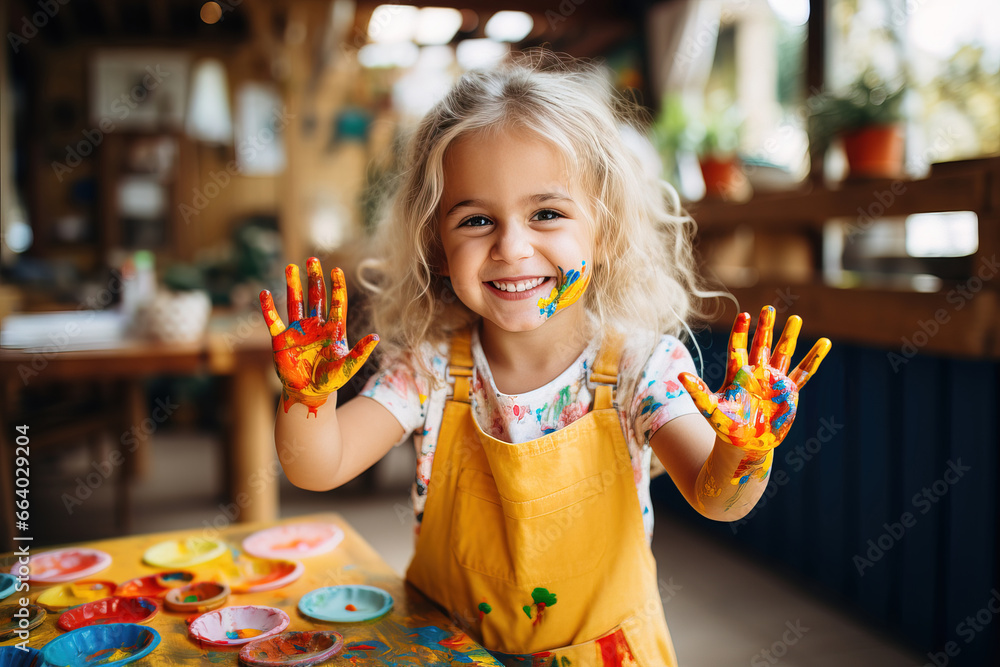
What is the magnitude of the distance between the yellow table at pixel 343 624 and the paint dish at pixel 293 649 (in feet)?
0.04

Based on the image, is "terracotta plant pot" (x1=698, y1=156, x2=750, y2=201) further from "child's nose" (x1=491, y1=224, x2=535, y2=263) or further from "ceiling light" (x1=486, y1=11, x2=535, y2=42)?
"ceiling light" (x1=486, y1=11, x2=535, y2=42)

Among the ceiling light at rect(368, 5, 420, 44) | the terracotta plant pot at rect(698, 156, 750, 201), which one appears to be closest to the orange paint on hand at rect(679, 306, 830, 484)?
the terracotta plant pot at rect(698, 156, 750, 201)

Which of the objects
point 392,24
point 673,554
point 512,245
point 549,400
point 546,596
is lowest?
point 673,554

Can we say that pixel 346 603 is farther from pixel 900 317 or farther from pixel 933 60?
pixel 933 60

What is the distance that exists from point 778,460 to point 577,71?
192cm

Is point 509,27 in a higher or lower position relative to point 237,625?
higher

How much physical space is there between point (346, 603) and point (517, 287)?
45 centimetres

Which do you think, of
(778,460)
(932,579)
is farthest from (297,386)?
(778,460)

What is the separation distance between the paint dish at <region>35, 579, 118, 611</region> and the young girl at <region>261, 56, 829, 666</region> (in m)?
0.28

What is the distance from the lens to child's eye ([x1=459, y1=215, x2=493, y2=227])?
1.02 metres

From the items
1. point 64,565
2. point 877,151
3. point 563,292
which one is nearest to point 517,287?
point 563,292

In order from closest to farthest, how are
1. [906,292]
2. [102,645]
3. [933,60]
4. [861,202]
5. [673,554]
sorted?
[102,645]
[906,292]
[861,202]
[933,60]
[673,554]

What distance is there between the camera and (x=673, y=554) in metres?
2.94

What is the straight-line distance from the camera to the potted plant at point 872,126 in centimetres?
239
